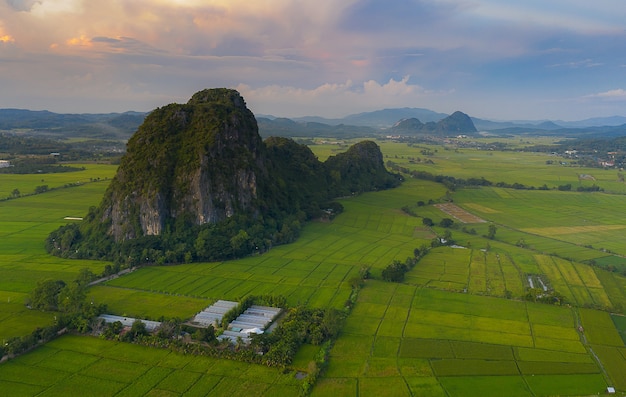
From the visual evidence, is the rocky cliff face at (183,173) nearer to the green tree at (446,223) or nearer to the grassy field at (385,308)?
the grassy field at (385,308)

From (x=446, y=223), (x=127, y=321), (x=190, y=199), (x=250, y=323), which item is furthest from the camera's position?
(x=446, y=223)

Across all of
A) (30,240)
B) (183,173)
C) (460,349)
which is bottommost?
(460,349)

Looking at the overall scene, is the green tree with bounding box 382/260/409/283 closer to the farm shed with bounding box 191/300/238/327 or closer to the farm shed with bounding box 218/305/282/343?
the farm shed with bounding box 218/305/282/343

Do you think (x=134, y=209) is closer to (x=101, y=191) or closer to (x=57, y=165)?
(x=101, y=191)

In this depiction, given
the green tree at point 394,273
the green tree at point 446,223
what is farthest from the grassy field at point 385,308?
the green tree at point 446,223

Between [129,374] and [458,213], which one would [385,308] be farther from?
[458,213]

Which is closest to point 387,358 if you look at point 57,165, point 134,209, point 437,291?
point 437,291

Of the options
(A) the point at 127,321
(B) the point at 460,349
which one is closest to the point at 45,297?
(A) the point at 127,321
